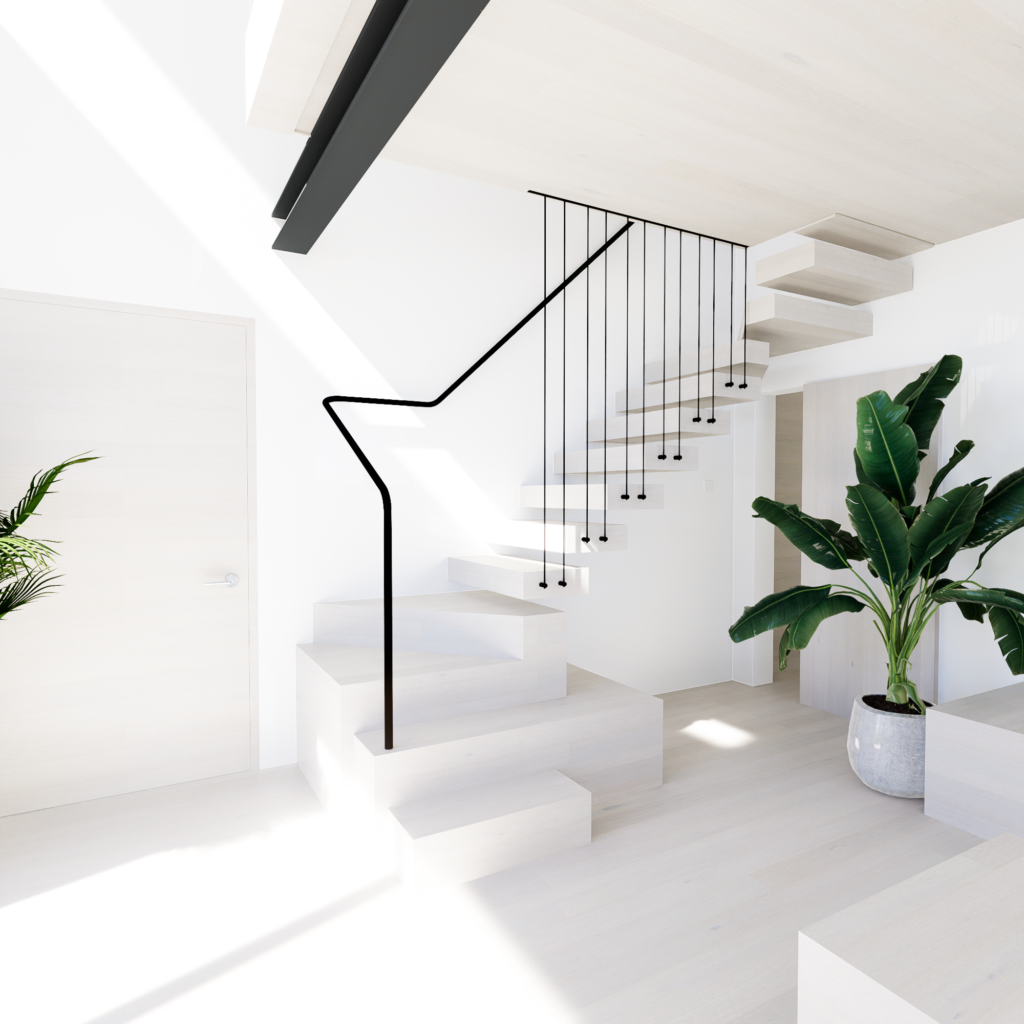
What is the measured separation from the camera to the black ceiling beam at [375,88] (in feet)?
4.99

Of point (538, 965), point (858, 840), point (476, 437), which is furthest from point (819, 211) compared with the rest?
point (538, 965)

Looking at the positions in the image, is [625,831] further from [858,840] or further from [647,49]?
[647,49]

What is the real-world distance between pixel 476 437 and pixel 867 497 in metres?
1.92

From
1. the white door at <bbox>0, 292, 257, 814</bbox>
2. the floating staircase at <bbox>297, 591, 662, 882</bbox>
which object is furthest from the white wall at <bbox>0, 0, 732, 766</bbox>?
the floating staircase at <bbox>297, 591, 662, 882</bbox>

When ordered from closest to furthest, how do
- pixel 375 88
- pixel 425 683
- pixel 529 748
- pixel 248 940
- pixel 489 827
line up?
pixel 375 88 → pixel 248 940 → pixel 489 827 → pixel 529 748 → pixel 425 683

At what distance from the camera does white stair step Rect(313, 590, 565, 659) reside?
2881 millimetres

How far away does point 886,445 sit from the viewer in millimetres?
2619

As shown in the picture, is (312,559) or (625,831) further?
(312,559)

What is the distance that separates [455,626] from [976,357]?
2.87 meters

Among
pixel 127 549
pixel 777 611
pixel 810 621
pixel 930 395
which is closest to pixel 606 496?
pixel 777 611

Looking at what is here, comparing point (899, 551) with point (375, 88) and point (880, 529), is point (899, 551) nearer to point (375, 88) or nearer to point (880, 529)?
point (880, 529)

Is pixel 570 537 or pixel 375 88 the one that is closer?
pixel 375 88

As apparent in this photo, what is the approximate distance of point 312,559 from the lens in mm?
3221

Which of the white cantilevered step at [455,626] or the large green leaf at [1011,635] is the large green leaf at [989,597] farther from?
the white cantilevered step at [455,626]
